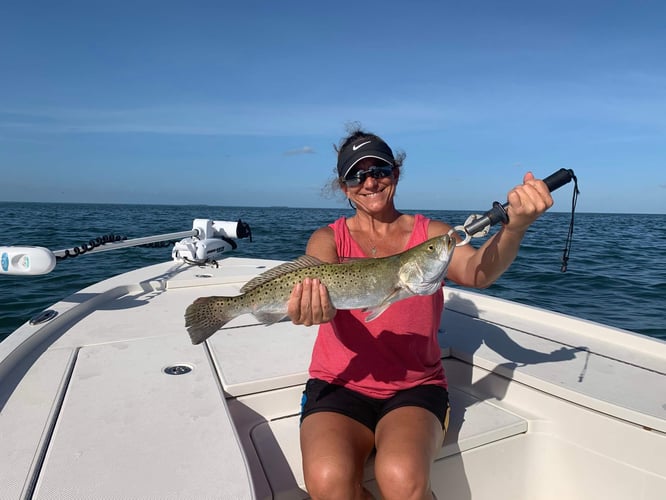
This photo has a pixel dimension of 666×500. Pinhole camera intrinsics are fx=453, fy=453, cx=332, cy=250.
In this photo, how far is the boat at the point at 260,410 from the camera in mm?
2120

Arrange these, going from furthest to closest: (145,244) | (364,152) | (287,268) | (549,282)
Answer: (549,282) → (145,244) → (364,152) → (287,268)

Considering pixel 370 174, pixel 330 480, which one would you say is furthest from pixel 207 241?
pixel 330 480

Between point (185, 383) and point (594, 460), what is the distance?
278cm

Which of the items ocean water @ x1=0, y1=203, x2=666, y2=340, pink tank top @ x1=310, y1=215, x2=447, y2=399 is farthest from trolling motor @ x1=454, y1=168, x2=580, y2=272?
ocean water @ x1=0, y1=203, x2=666, y2=340

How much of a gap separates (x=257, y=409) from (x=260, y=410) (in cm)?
3

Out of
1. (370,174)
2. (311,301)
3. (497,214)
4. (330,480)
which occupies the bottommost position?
(330,480)

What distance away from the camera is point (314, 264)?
2.89 metres

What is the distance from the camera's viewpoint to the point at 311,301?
106 inches

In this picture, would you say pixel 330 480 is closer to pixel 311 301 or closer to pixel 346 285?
pixel 311 301

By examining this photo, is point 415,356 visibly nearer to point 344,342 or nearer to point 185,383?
point 344,342

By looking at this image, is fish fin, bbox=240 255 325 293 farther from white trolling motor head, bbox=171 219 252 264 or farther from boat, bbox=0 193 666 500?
white trolling motor head, bbox=171 219 252 264

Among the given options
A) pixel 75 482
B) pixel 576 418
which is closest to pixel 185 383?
pixel 75 482

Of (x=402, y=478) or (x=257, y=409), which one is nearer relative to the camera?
(x=402, y=478)

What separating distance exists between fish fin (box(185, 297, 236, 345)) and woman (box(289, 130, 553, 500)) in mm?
467
